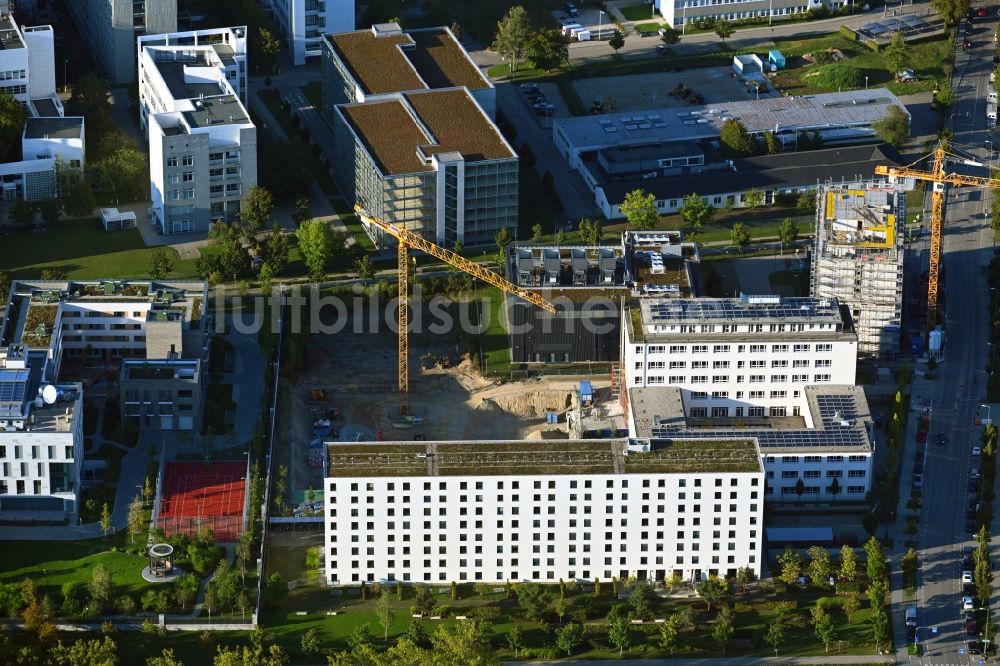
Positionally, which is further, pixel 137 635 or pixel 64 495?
pixel 64 495

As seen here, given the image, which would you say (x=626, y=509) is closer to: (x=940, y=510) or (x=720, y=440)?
(x=720, y=440)

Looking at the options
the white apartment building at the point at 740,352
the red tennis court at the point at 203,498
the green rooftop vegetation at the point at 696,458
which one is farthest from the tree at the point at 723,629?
the red tennis court at the point at 203,498

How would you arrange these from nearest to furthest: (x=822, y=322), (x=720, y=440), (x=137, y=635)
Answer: (x=137, y=635) → (x=720, y=440) → (x=822, y=322)

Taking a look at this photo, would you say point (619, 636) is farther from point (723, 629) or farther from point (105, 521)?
point (105, 521)

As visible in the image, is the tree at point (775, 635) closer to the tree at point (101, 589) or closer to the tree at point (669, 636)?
the tree at point (669, 636)

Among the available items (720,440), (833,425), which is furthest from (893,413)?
(720,440)

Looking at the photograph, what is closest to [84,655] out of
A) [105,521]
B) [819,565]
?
[105,521]

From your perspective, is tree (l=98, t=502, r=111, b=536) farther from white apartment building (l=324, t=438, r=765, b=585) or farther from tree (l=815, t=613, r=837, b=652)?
tree (l=815, t=613, r=837, b=652)

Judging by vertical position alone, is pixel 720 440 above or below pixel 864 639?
above
